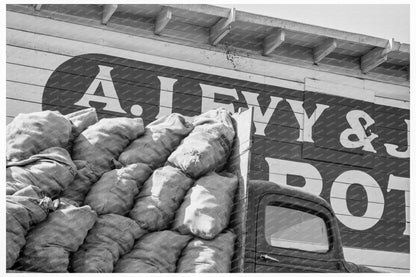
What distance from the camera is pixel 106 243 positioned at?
3863 mm

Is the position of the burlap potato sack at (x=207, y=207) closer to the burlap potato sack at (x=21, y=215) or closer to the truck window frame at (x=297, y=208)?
the truck window frame at (x=297, y=208)

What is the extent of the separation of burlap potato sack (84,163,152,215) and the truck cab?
0.83 m

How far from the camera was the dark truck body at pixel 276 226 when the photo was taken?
4.31m

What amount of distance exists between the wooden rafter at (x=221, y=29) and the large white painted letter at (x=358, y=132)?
2.39m

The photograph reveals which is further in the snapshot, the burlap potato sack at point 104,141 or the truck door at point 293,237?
the truck door at point 293,237

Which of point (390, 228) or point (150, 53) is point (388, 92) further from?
point (150, 53)

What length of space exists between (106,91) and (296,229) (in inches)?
160

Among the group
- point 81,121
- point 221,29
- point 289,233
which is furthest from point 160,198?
point 221,29

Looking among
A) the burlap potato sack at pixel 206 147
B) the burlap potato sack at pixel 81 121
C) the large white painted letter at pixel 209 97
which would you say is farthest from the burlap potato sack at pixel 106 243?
the large white painted letter at pixel 209 97

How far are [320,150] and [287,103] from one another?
842mm

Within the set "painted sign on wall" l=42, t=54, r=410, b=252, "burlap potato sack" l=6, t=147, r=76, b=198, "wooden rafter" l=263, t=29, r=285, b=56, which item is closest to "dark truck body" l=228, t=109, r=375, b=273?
"burlap potato sack" l=6, t=147, r=76, b=198

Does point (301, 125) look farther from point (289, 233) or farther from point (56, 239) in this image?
point (56, 239)

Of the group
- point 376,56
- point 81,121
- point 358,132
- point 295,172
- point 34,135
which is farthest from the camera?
point 358,132

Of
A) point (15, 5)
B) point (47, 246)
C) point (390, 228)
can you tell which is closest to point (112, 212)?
point (47, 246)
